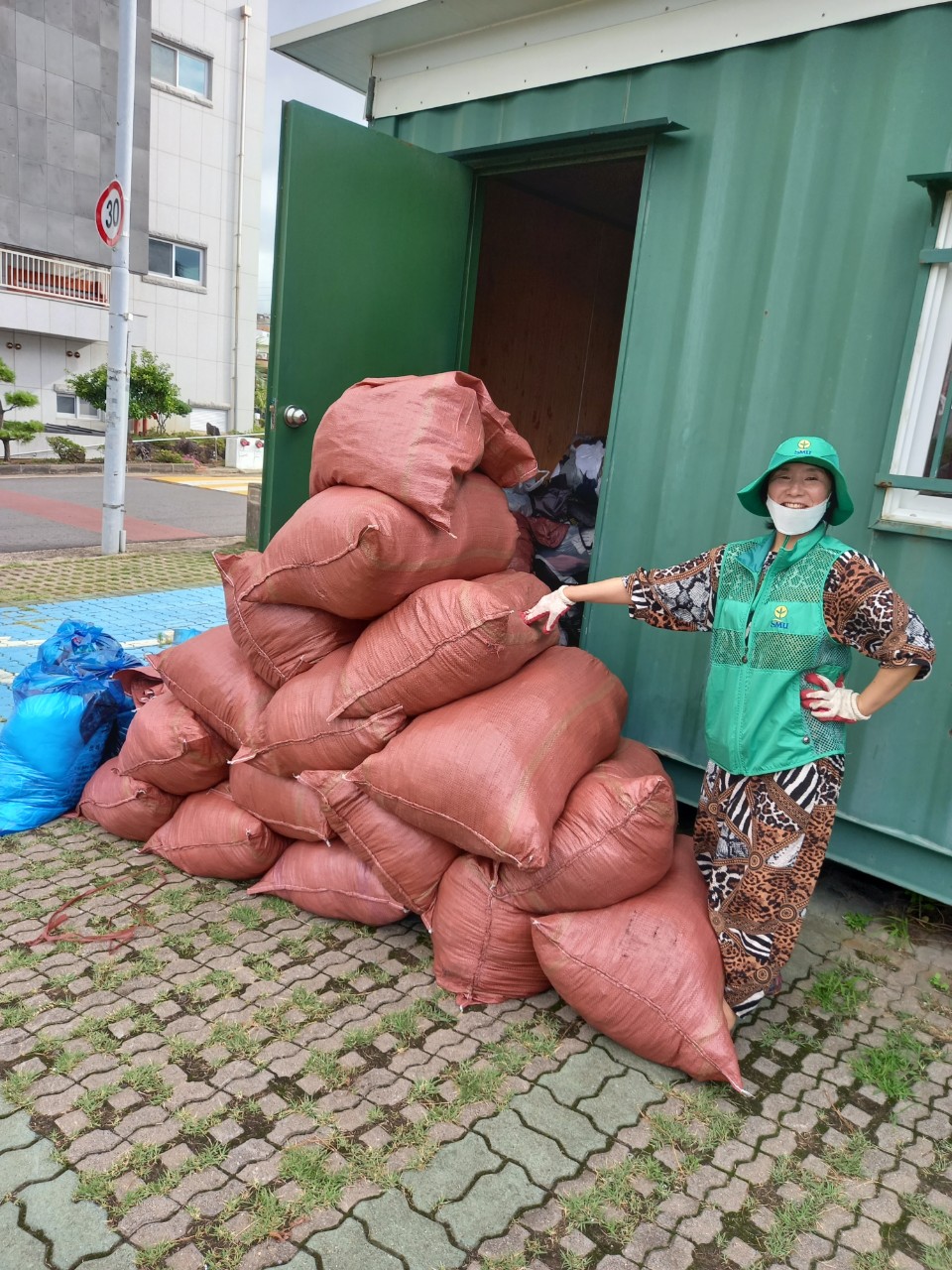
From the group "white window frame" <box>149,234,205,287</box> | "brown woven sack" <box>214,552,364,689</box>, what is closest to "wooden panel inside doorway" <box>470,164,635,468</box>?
"brown woven sack" <box>214,552,364,689</box>

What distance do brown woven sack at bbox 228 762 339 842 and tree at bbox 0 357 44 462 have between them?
56.8ft

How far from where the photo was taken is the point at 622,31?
3602 millimetres

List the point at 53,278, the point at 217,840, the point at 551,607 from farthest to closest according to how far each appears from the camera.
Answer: the point at 53,278
the point at 217,840
the point at 551,607

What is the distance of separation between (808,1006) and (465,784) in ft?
4.44

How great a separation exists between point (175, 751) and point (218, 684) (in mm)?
291

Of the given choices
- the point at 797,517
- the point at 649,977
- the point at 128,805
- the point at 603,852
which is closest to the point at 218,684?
the point at 128,805

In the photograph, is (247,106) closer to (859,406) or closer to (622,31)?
(622,31)

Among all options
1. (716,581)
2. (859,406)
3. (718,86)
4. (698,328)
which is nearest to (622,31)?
(718,86)

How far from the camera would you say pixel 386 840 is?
2.73 m

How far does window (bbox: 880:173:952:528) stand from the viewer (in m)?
2.92

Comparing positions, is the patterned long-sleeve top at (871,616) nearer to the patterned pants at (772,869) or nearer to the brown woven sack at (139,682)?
the patterned pants at (772,869)

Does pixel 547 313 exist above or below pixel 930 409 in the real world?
above

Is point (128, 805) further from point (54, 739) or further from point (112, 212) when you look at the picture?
point (112, 212)

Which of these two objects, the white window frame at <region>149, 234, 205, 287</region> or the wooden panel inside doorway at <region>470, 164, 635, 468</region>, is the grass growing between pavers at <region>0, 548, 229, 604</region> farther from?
the white window frame at <region>149, 234, 205, 287</region>
